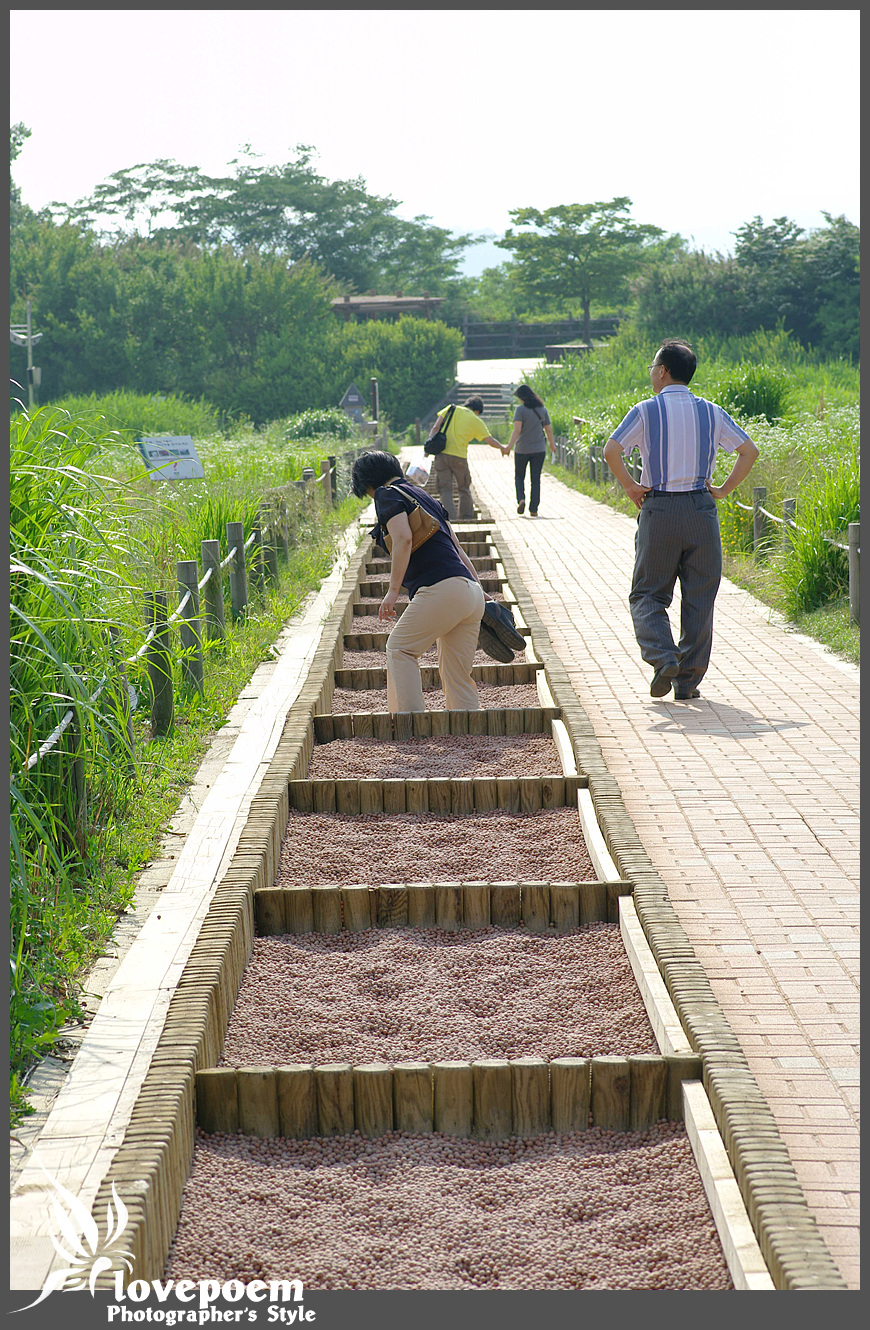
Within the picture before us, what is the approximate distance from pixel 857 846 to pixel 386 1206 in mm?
2735

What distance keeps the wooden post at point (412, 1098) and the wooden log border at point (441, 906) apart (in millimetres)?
1112

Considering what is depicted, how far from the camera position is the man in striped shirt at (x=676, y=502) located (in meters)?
6.92

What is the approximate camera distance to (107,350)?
5897cm

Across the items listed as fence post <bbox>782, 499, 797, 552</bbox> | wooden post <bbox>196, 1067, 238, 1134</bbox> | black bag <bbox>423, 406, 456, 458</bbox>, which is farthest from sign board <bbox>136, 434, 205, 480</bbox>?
wooden post <bbox>196, 1067, 238, 1134</bbox>

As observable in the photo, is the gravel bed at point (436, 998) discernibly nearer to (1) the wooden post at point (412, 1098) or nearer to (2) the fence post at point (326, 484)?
(1) the wooden post at point (412, 1098)

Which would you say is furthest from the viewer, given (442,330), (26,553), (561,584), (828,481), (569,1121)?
(442,330)

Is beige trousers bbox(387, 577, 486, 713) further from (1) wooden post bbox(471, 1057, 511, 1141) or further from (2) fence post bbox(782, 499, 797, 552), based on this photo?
(2) fence post bbox(782, 499, 797, 552)

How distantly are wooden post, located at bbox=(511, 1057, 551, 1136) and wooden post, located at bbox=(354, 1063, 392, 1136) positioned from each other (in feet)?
0.99

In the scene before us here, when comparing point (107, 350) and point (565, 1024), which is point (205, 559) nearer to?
point (565, 1024)

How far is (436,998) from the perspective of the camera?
3602 millimetres

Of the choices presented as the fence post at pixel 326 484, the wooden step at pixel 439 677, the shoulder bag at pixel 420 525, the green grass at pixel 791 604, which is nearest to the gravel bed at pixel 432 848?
the shoulder bag at pixel 420 525

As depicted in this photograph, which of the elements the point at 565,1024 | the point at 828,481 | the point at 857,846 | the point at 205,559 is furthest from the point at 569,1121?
the point at 828,481

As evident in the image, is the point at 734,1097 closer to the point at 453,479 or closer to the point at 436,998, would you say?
the point at 436,998

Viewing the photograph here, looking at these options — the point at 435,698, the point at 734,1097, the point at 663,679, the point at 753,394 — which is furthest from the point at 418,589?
the point at 753,394
